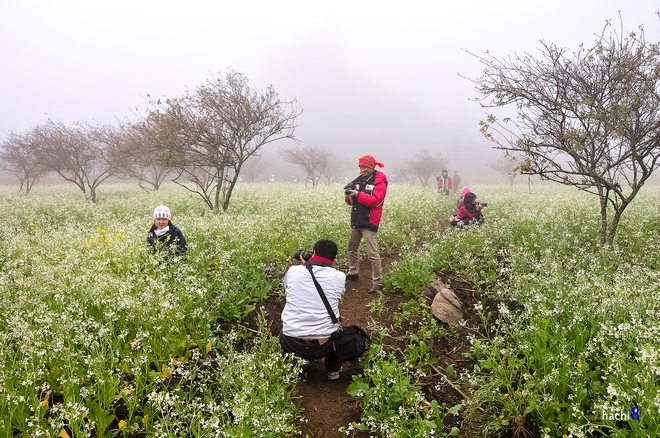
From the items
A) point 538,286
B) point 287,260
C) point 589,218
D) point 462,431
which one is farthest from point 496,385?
point 589,218

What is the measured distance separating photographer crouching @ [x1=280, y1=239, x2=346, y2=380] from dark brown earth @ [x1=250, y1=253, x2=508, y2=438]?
29 cm

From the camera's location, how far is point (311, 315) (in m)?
3.93

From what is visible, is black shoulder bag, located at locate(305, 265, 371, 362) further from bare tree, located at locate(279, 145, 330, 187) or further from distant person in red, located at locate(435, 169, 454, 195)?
bare tree, located at locate(279, 145, 330, 187)

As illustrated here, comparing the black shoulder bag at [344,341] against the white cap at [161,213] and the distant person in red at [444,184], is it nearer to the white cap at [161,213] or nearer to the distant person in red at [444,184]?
the white cap at [161,213]

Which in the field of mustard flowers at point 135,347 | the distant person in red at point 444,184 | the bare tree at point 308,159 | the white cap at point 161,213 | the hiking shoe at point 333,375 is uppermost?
the bare tree at point 308,159

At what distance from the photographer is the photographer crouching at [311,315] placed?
12.9 ft

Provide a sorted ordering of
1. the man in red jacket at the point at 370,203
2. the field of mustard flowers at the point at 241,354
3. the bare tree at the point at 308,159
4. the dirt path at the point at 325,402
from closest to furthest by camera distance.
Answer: the field of mustard flowers at the point at 241,354 < the dirt path at the point at 325,402 < the man in red jacket at the point at 370,203 < the bare tree at the point at 308,159

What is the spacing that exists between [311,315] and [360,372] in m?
1.14

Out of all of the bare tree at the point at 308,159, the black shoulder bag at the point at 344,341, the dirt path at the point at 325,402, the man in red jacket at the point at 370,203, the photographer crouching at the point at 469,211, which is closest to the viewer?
the dirt path at the point at 325,402

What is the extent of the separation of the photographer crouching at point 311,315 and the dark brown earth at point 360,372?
290mm

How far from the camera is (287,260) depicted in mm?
7898

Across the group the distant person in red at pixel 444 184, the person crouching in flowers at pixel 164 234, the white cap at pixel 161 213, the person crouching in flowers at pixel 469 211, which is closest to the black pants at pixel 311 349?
the person crouching in flowers at pixel 164 234

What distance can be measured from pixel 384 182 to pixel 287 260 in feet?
10.7

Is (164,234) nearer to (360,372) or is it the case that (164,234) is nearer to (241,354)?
(241,354)
